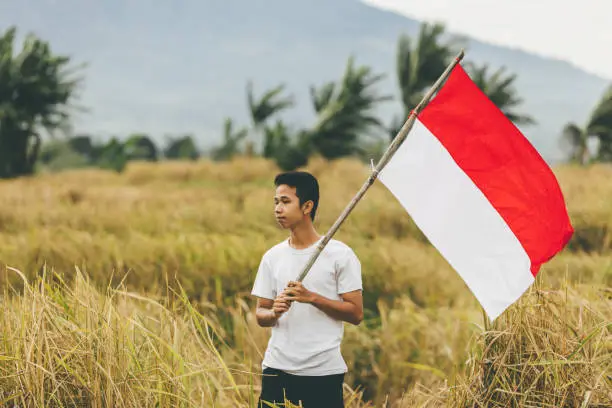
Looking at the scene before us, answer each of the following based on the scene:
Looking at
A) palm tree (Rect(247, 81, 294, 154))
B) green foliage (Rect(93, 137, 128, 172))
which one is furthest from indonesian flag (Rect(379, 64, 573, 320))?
green foliage (Rect(93, 137, 128, 172))

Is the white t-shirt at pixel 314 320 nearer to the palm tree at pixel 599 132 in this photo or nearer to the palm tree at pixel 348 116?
the palm tree at pixel 348 116

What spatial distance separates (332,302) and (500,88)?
1126 inches

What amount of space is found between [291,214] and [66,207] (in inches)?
394

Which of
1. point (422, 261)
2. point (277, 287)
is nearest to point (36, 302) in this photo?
point (277, 287)

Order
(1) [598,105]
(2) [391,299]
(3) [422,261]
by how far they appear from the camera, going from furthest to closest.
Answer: (1) [598,105], (3) [422,261], (2) [391,299]

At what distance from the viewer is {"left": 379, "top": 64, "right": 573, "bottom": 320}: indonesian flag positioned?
279 cm

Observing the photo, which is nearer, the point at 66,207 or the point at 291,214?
the point at 291,214

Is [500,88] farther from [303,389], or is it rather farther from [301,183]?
[303,389]

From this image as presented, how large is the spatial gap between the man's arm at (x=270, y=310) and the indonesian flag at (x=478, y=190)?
0.63 metres

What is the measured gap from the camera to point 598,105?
29.2 meters

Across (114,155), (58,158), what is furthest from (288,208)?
(58,158)

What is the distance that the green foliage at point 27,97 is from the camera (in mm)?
26844

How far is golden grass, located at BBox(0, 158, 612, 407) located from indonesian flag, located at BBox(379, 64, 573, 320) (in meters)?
0.50

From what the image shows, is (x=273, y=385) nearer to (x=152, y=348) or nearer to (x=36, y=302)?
(x=152, y=348)
